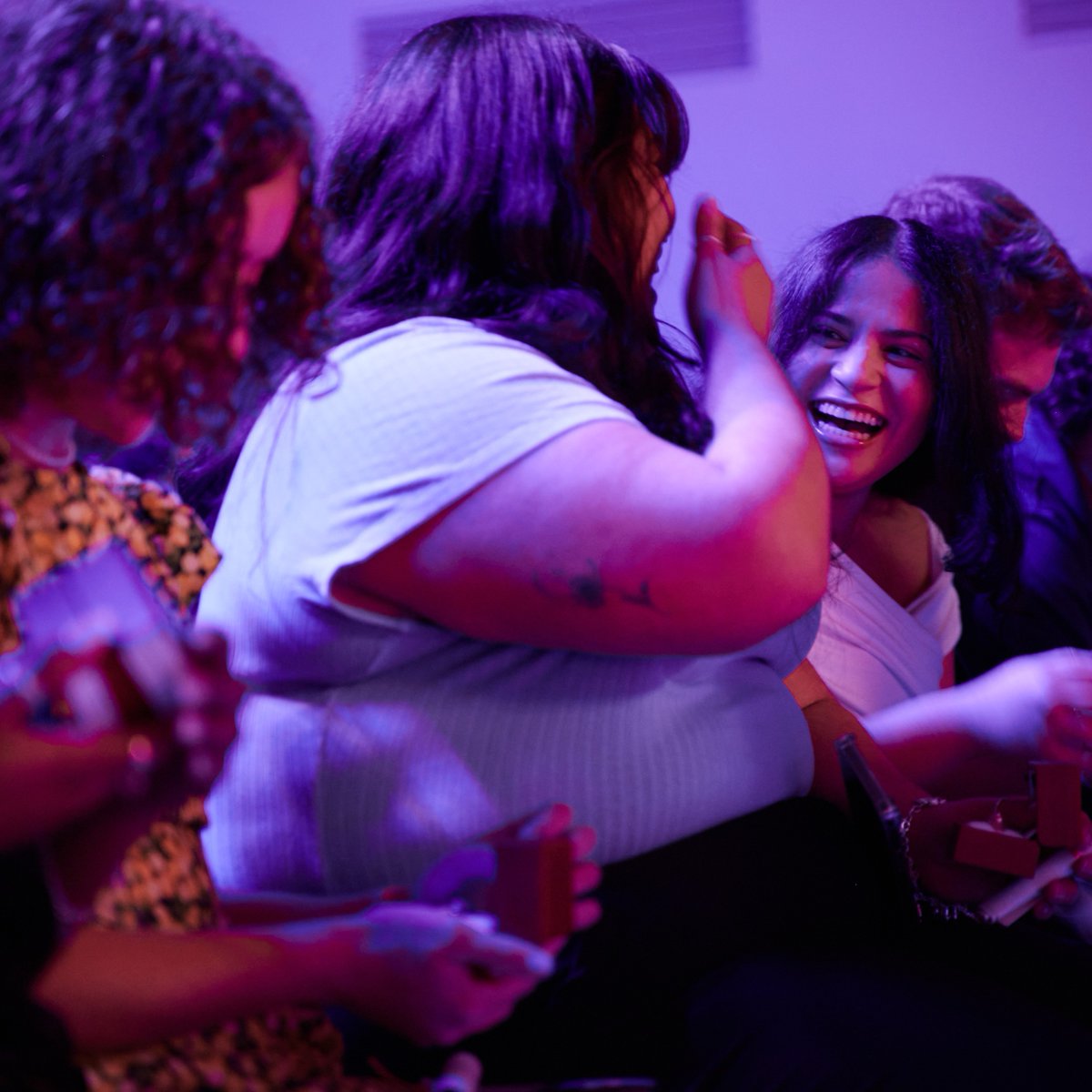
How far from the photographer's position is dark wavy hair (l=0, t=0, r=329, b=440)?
1.95ft

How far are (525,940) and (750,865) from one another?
0.23 meters

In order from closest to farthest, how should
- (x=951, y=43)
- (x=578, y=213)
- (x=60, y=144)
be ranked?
(x=60, y=144) → (x=578, y=213) → (x=951, y=43)

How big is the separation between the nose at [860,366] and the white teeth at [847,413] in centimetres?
3

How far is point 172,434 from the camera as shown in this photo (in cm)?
70

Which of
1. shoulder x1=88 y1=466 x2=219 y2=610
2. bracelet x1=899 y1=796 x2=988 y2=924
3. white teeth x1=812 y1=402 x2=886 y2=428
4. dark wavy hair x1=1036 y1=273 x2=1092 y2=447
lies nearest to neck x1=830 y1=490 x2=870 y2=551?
white teeth x1=812 y1=402 x2=886 y2=428

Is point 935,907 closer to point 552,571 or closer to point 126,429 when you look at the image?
point 552,571

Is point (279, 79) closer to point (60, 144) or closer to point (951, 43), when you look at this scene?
point (60, 144)

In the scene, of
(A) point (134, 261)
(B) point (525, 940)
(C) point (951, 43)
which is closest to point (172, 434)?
(A) point (134, 261)

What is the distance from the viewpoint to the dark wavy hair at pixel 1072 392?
197 cm

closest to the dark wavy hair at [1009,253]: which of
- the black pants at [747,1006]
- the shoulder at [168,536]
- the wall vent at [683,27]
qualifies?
the wall vent at [683,27]

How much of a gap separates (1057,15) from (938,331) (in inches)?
53.7

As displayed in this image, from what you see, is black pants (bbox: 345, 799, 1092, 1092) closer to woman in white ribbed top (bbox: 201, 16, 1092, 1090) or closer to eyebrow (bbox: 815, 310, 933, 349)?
woman in white ribbed top (bbox: 201, 16, 1092, 1090)

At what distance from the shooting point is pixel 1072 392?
2.00 m

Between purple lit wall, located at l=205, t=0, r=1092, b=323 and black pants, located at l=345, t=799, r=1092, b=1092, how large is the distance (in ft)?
5.60
